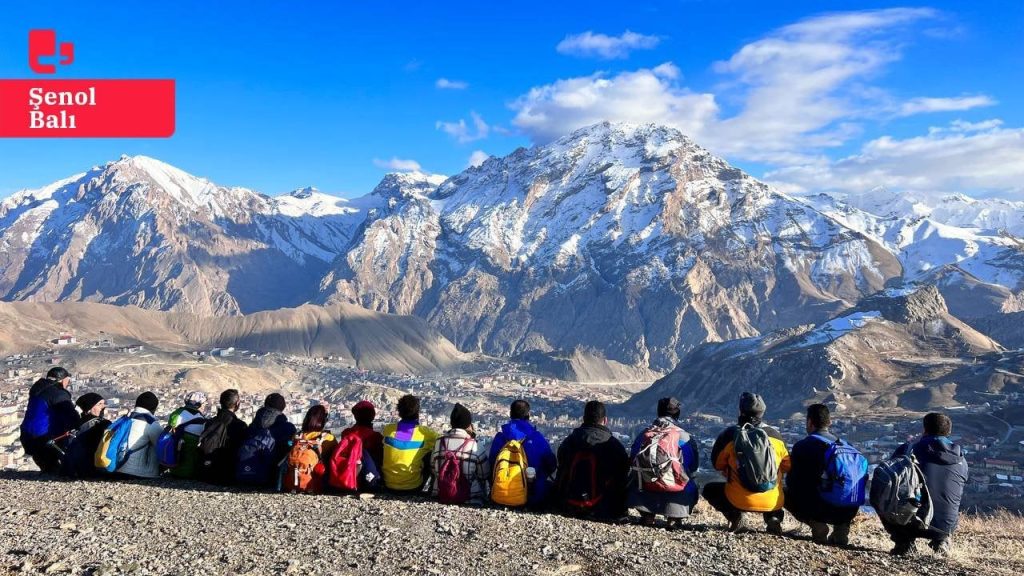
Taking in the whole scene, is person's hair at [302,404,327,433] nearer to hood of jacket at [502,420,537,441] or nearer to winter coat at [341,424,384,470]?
winter coat at [341,424,384,470]

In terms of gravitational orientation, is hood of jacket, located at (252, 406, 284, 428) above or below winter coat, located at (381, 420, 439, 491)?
above

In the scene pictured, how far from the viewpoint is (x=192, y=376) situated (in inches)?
5290

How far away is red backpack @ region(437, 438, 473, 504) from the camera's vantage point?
11.4 metres

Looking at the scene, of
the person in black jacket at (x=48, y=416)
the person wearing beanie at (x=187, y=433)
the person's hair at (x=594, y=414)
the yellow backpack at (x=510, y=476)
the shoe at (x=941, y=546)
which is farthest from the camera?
the person in black jacket at (x=48, y=416)

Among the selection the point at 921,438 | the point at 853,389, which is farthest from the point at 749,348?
the point at 921,438

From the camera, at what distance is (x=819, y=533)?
33.4ft

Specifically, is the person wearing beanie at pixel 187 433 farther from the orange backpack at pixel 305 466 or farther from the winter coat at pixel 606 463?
the winter coat at pixel 606 463

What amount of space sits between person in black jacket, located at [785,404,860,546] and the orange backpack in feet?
24.3

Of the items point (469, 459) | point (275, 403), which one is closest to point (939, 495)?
point (469, 459)

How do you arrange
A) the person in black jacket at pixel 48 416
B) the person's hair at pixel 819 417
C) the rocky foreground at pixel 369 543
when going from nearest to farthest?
the rocky foreground at pixel 369 543 → the person's hair at pixel 819 417 → the person in black jacket at pixel 48 416

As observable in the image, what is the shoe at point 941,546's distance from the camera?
9820 millimetres

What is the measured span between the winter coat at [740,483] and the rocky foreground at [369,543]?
0.46 metres

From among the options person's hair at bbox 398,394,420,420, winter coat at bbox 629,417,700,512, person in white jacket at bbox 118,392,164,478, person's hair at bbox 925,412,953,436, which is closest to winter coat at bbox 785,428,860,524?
person's hair at bbox 925,412,953,436

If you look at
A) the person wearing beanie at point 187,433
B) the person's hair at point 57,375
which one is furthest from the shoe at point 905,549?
the person's hair at point 57,375
